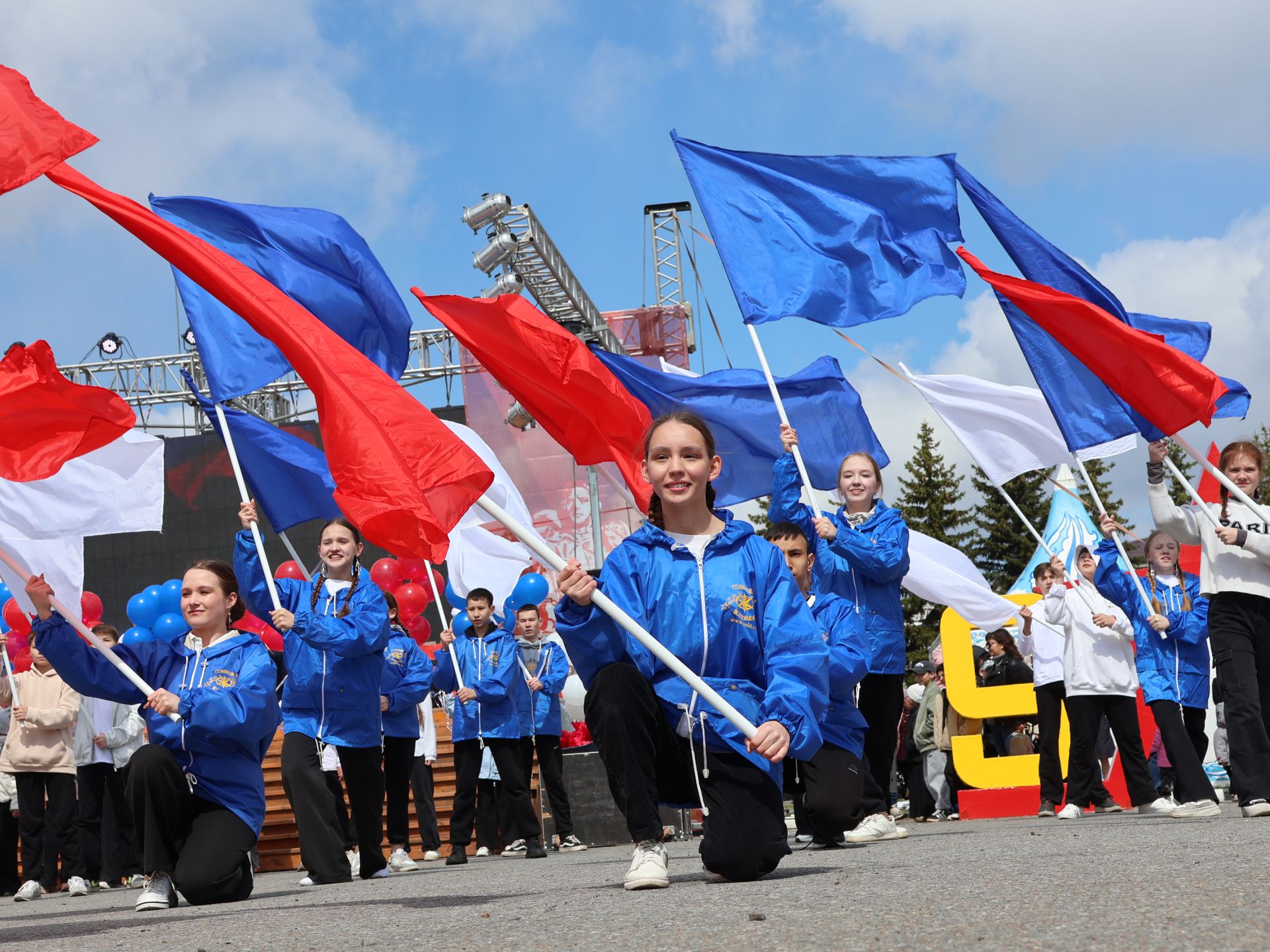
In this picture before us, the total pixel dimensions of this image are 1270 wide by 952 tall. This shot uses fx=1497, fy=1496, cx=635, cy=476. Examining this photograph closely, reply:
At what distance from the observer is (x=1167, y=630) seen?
10.1m

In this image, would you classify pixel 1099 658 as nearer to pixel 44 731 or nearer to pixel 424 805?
pixel 424 805

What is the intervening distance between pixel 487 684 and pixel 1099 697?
451 cm

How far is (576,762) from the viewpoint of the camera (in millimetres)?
13141

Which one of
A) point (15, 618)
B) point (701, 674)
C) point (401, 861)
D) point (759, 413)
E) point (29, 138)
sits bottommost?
point (401, 861)

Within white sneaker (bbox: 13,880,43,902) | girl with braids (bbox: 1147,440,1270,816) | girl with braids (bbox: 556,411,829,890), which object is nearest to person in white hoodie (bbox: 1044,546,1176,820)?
girl with braids (bbox: 1147,440,1270,816)

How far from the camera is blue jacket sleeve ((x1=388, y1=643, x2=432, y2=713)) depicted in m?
10.1

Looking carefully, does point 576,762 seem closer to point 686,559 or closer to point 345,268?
point 345,268

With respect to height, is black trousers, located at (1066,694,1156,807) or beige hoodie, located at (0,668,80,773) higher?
beige hoodie, located at (0,668,80,773)

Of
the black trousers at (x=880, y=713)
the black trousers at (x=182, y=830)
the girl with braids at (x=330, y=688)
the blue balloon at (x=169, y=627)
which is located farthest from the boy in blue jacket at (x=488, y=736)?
the black trousers at (x=182, y=830)

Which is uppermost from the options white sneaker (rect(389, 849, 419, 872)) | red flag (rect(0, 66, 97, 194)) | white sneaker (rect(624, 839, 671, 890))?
red flag (rect(0, 66, 97, 194))

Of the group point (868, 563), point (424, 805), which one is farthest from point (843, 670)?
point (424, 805)

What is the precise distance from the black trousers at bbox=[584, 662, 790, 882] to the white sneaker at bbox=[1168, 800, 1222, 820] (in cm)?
400

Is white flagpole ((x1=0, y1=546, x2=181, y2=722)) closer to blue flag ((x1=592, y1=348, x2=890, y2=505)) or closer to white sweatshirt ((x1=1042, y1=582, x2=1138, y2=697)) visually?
blue flag ((x1=592, y1=348, x2=890, y2=505))

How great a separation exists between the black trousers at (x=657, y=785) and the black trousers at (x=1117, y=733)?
232 inches
